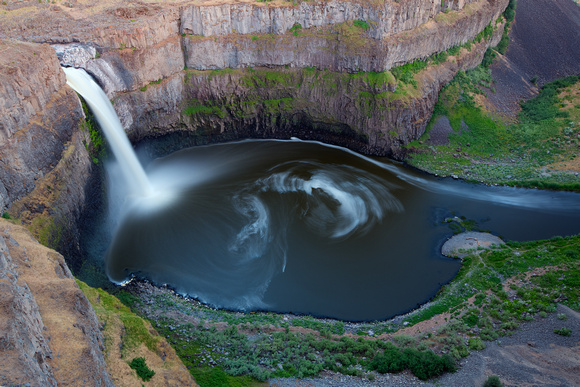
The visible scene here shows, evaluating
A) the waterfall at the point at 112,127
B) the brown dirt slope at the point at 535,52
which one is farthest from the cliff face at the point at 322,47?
the brown dirt slope at the point at 535,52

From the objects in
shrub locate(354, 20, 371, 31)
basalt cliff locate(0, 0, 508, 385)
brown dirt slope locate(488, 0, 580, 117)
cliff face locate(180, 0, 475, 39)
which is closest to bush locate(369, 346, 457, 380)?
basalt cliff locate(0, 0, 508, 385)

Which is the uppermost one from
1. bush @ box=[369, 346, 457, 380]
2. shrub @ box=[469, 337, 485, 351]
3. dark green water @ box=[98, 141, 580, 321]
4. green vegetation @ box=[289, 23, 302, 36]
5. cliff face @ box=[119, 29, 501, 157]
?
green vegetation @ box=[289, 23, 302, 36]

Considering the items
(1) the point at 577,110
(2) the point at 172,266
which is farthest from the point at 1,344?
(1) the point at 577,110

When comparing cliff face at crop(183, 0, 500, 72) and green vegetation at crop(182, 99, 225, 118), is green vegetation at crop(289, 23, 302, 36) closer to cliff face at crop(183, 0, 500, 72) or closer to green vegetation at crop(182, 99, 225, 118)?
cliff face at crop(183, 0, 500, 72)

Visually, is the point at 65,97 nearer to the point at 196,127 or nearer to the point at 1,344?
the point at 196,127

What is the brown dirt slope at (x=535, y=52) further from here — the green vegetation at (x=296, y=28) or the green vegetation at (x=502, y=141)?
the green vegetation at (x=296, y=28)
